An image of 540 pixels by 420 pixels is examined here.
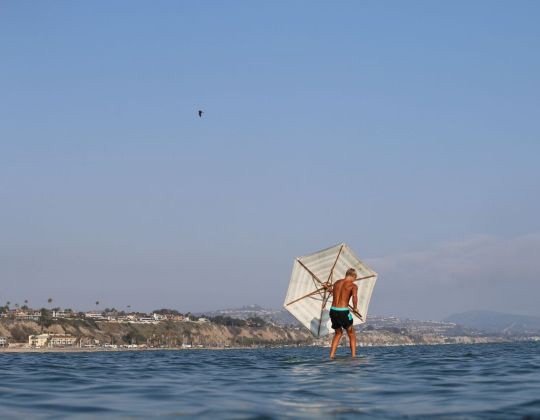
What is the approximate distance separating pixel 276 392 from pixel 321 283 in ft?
73.4

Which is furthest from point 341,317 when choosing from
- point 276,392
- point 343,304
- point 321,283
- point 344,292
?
point 276,392

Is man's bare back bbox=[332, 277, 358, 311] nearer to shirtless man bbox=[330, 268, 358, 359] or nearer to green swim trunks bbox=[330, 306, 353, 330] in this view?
shirtless man bbox=[330, 268, 358, 359]

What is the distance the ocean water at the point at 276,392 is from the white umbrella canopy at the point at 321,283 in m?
13.1

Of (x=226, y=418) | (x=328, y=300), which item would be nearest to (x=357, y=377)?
(x=226, y=418)

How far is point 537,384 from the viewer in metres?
19.9

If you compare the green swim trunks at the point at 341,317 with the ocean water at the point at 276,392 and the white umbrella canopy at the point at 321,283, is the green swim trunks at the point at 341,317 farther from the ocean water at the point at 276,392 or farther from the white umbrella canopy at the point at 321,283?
the white umbrella canopy at the point at 321,283

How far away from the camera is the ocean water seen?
567 inches

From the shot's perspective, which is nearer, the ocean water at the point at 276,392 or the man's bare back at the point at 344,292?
the ocean water at the point at 276,392

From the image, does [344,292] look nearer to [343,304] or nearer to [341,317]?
[343,304]

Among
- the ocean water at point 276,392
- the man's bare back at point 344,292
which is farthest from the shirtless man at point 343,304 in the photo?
the ocean water at point 276,392

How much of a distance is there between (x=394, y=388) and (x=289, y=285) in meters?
22.5

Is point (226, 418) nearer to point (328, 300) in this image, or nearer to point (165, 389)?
point (165, 389)

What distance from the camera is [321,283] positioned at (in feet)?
132

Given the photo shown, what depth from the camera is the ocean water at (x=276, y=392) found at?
14391 mm
